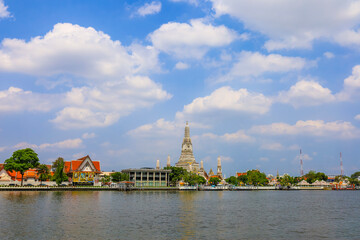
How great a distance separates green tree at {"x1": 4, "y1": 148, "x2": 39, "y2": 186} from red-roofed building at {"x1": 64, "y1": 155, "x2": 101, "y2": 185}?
27145 millimetres

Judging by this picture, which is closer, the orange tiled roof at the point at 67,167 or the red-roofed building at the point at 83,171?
the red-roofed building at the point at 83,171

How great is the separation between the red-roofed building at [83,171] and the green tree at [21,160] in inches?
1069

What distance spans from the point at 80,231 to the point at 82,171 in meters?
107

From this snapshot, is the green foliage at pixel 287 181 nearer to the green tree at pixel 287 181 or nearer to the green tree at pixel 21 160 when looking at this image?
the green tree at pixel 287 181

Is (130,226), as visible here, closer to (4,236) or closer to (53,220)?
(53,220)

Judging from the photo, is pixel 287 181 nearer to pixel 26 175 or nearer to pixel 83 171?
pixel 83 171

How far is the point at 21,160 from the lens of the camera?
10481 centimetres

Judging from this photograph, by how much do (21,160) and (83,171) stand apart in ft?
104

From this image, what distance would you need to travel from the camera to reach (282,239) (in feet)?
95.1

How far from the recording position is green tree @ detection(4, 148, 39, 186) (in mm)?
102194

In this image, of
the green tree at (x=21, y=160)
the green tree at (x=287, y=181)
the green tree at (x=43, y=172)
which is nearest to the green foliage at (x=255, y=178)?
the green tree at (x=287, y=181)

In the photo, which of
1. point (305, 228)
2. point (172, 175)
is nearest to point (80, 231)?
point (305, 228)

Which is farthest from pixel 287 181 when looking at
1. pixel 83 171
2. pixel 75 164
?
pixel 75 164

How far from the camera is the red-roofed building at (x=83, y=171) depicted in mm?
132125
